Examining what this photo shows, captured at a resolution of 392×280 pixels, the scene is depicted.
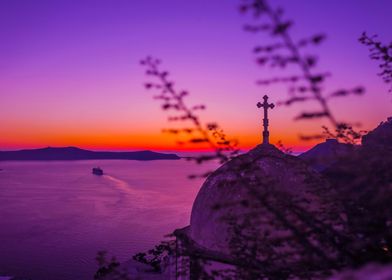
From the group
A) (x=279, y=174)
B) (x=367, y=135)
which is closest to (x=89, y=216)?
(x=279, y=174)

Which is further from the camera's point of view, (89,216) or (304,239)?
(89,216)

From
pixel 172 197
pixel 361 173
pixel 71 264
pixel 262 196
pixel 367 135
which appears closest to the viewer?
pixel 361 173

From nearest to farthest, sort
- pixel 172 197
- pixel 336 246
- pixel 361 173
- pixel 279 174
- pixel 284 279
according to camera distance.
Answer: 1. pixel 361 173
2. pixel 336 246
3. pixel 284 279
4. pixel 279 174
5. pixel 172 197

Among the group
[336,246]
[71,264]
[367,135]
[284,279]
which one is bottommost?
[71,264]

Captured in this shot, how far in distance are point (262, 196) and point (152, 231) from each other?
53.7 meters

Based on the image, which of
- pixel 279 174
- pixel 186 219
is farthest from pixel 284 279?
pixel 186 219

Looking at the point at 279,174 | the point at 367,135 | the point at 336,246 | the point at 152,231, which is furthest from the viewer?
the point at 152,231

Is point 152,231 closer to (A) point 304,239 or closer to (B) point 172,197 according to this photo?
(B) point 172,197

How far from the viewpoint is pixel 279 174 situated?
9102 millimetres

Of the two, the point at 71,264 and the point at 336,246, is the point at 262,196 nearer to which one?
the point at 336,246

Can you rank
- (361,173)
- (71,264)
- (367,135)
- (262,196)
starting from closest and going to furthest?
1. (361,173)
2. (262,196)
3. (367,135)
4. (71,264)

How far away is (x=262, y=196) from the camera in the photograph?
3.04m

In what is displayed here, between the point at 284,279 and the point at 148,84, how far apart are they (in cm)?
213

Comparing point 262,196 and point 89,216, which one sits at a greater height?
point 262,196
